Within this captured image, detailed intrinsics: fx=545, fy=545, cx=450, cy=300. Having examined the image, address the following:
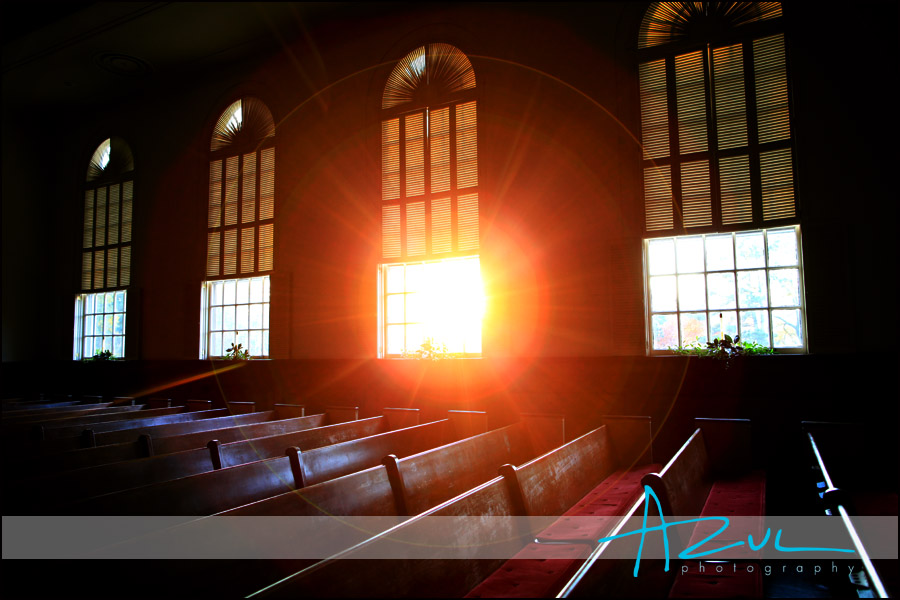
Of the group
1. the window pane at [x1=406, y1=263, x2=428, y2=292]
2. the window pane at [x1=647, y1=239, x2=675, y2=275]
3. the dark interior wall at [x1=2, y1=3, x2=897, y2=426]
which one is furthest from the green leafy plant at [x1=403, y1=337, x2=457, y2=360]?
the window pane at [x1=647, y1=239, x2=675, y2=275]

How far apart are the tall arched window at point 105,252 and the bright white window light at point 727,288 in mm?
8638

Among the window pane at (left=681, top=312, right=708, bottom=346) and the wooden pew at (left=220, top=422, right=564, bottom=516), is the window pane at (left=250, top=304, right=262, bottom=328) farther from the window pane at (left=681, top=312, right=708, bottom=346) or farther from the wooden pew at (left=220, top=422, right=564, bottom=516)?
the window pane at (left=681, top=312, right=708, bottom=346)

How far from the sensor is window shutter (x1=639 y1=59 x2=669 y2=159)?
5910 mm

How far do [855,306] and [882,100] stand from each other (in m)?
1.91

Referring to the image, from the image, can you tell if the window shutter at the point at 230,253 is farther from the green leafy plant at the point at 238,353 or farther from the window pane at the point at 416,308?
the window pane at the point at 416,308

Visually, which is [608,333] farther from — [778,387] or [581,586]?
[581,586]

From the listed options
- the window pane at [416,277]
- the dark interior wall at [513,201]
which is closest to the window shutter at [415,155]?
the dark interior wall at [513,201]

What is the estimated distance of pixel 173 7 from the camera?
7.40 meters

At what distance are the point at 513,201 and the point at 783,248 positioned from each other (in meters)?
2.84

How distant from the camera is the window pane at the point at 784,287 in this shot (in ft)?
17.1

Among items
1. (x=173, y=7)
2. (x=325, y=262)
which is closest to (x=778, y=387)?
(x=325, y=262)

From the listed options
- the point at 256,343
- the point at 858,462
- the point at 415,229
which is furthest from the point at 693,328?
the point at 256,343

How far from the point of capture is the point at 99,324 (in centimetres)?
991

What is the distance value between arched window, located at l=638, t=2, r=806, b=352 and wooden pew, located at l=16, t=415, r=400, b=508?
3715 millimetres
